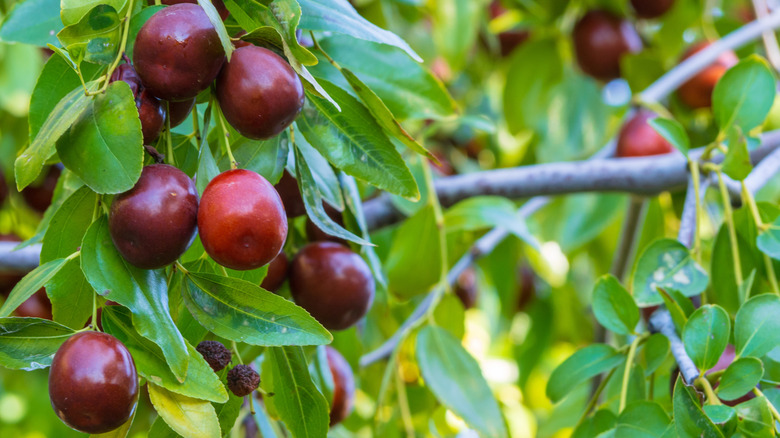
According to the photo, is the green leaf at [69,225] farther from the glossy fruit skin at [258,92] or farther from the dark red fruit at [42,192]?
the dark red fruit at [42,192]

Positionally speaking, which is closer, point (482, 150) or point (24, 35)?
point (24, 35)

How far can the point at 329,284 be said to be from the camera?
914 mm

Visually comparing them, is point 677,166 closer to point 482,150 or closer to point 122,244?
point 122,244

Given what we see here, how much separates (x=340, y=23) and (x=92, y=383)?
0.37 metres

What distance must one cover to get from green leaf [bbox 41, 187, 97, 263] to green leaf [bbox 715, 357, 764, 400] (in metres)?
0.59

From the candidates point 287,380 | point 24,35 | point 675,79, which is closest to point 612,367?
point 287,380

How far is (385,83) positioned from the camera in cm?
110

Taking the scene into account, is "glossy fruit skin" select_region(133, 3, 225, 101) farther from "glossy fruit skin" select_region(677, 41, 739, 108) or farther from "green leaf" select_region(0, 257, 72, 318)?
"glossy fruit skin" select_region(677, 41, 739, 108)

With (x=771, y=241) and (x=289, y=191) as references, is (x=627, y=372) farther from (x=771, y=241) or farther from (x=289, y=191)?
(x=289, y=191)

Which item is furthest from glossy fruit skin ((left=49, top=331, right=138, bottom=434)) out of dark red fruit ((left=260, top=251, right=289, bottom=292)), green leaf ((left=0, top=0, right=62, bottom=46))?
A: green leaf ((left=0, top=0, right=62, bottom=46))

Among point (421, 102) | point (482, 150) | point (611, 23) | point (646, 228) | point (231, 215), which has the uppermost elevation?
point (231, 215)

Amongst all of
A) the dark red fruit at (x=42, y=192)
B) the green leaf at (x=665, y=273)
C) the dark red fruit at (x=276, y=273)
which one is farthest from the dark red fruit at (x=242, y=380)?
the dark red fruit at (x=42, y=192)

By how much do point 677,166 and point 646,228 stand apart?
411 millimetres

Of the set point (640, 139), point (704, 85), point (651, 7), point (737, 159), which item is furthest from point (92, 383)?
point (651, 7)
